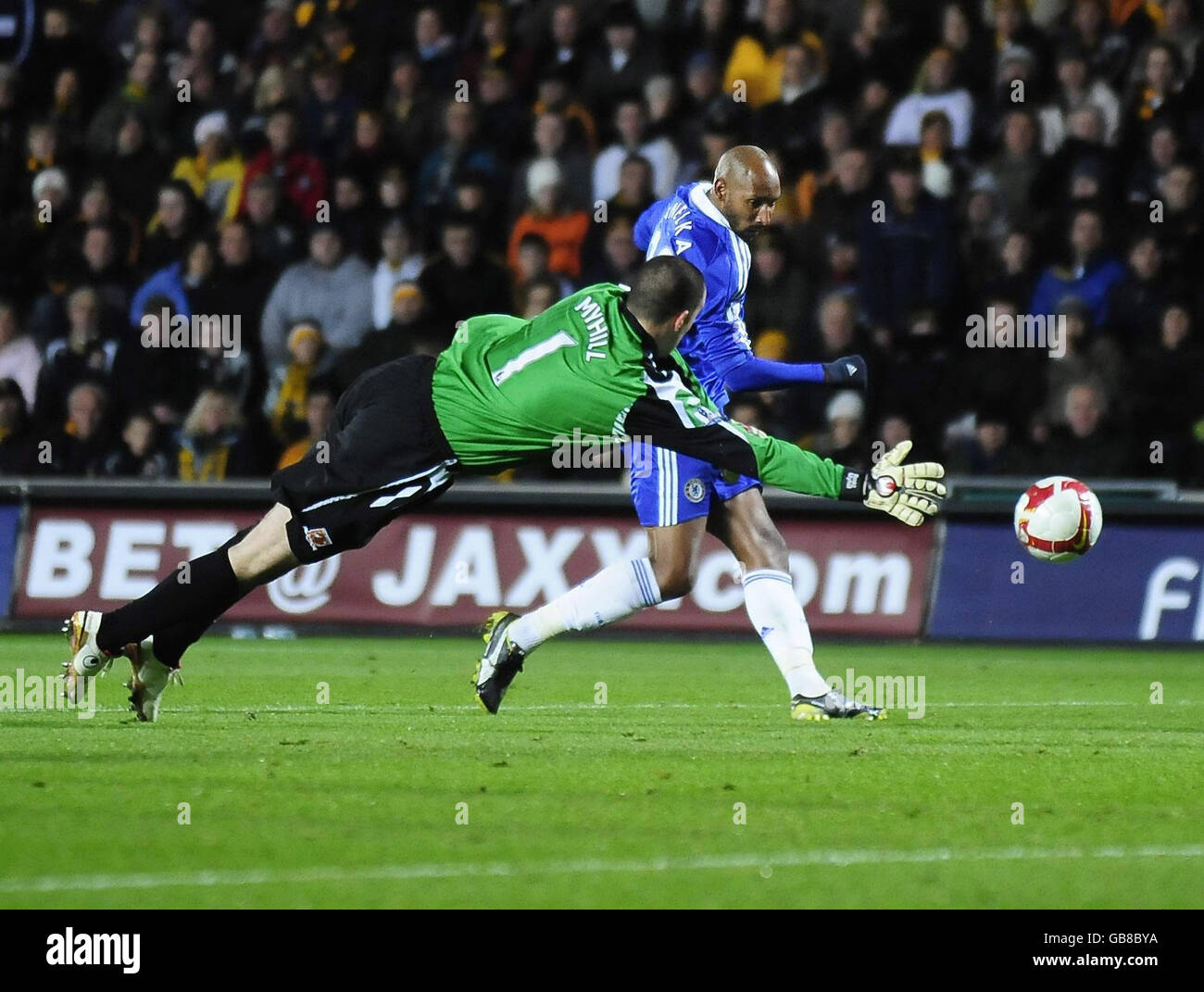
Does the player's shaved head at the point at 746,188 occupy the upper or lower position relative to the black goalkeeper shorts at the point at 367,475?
upper

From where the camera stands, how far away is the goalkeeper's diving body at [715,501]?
8820 mm

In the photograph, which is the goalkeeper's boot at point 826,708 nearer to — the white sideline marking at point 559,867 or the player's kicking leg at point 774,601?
the player's kicking leg at point 774,601

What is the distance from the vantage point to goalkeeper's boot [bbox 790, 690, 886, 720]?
29.6 feet

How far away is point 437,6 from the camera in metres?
17.3

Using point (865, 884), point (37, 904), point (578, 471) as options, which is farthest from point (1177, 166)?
point (37, 904)

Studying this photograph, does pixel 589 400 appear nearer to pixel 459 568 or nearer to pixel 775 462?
pixel 775 462

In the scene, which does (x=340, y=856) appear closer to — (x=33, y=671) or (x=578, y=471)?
(x=33, y=671)

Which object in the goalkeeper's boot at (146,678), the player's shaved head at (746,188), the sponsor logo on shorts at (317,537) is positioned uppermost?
the player's shaved head at (746,188)

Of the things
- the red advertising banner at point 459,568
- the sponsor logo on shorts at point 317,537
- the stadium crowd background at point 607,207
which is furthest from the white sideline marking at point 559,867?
the stadium crowd background at point 607,207

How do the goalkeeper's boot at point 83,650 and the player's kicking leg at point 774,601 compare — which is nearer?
the goalkeeper's boot at point 83,650

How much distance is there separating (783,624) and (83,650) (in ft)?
9.47

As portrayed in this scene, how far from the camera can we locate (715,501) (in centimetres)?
895

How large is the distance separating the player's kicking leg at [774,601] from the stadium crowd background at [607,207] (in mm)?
5507
